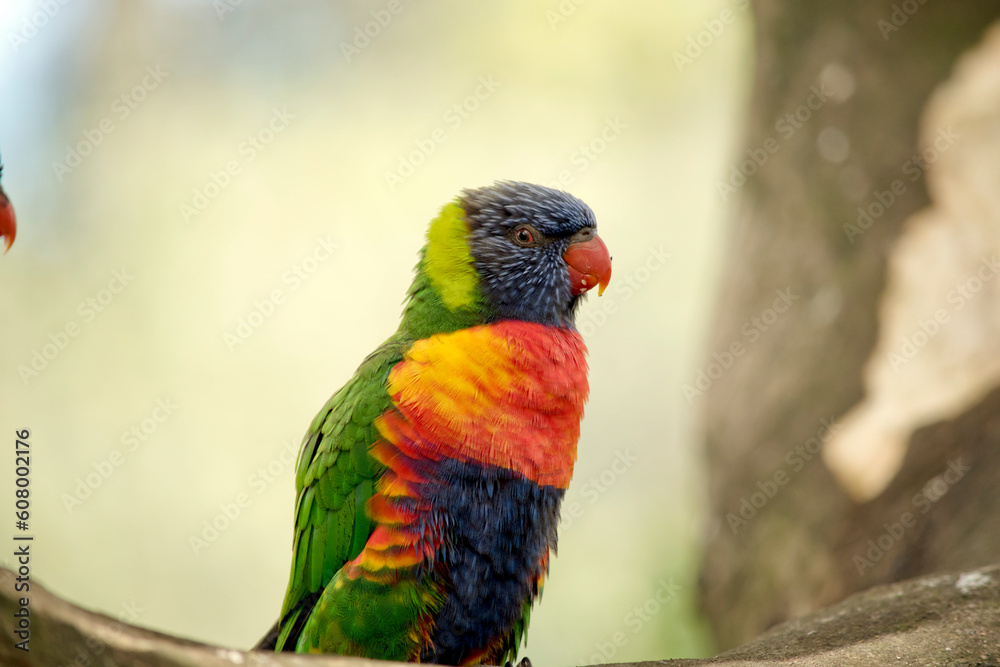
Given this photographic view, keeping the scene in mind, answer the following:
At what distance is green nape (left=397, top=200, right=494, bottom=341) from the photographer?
2.62 meters

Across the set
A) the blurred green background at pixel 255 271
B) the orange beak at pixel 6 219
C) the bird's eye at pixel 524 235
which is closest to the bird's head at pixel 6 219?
the orange beak at pixel 6 219

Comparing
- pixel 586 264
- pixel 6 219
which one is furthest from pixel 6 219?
pixel 586 264

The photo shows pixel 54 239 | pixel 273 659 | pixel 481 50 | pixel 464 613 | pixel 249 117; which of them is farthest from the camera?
pixel 481 50

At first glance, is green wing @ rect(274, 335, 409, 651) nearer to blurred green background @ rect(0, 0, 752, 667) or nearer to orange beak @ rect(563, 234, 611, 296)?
orange beak @ rect(563, 234, 611, 296)

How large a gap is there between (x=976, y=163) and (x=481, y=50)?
5.28m

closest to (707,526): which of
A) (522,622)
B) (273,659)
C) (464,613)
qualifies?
(522,622)

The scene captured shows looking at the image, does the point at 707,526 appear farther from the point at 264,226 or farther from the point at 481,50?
the point at 481,50

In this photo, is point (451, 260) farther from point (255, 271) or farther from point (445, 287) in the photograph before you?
point (255, 271)

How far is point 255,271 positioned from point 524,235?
15.9 ft

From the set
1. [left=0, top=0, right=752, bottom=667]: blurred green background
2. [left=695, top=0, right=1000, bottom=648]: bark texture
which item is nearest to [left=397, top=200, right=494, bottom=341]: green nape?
[left=695, top=0, right=1000, bottom=648]: bark texture

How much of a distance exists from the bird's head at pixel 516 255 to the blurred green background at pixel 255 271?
4.01 meters

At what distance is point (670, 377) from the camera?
7.95 m

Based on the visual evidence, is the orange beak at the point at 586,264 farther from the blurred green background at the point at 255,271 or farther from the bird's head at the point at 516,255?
the blurred green background at the point at 255,271

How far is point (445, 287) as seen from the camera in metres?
2.70
